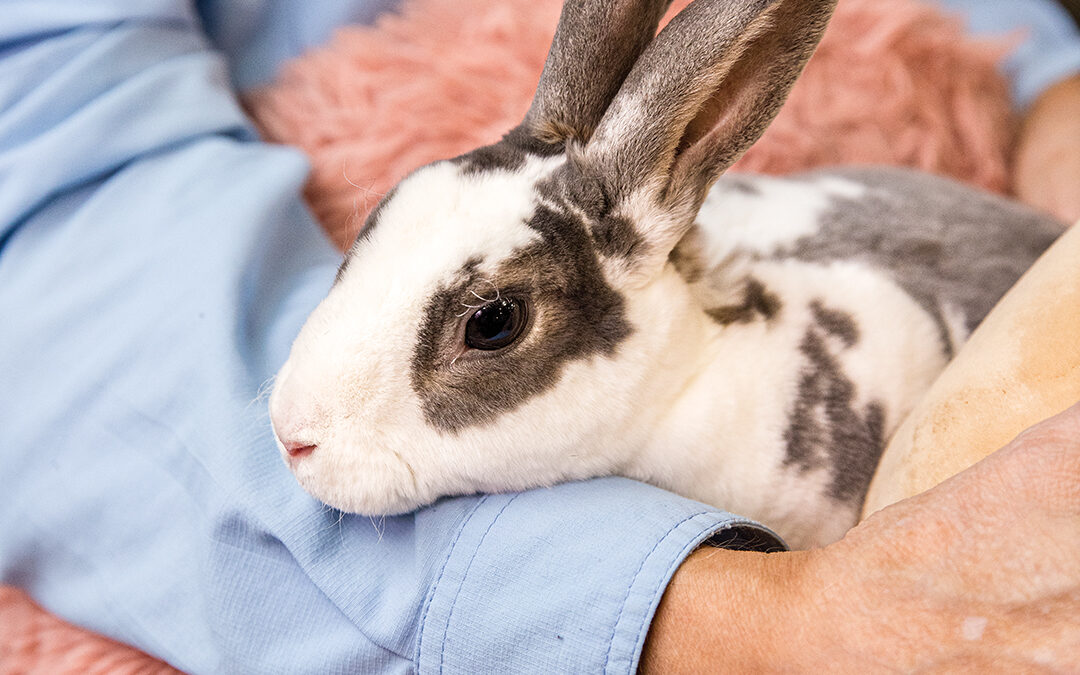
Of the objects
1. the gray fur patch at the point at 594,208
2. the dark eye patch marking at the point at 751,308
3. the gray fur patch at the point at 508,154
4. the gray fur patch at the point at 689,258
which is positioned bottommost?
the dark eye patch marking at the point at 751,308

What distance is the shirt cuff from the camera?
63 cm

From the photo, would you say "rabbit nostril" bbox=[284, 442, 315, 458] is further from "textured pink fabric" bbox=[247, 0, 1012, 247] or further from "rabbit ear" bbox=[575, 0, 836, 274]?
"textured pink fabric" bbox=[247, 0, 1012, 247]

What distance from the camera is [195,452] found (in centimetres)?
81

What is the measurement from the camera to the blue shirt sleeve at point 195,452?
0.68 metres

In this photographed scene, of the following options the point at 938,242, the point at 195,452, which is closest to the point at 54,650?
the point at 195,452

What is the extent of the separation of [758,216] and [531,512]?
1.81 ft

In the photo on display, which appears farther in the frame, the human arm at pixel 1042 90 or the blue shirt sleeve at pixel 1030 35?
the blue shirt sleeve at pixel 1030 35

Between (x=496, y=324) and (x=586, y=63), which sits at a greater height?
(x=586, y=63)

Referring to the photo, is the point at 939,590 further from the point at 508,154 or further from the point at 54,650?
the point at 54,650

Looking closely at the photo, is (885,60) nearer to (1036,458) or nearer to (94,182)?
(1036,458)

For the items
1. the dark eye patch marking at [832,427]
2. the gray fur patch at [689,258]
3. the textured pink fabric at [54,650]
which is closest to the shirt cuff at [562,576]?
the dark eye patch marking at [832,427]

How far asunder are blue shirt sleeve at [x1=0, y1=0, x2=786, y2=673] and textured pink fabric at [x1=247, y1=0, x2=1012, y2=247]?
0.16 m

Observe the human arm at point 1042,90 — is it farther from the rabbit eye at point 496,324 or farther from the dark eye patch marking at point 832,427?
the rabbit eye at point 496,324

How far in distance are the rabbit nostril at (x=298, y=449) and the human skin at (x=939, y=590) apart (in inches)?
13.4
